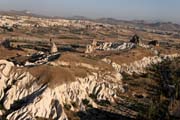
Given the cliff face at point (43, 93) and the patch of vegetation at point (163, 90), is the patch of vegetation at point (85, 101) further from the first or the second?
the patch of vegetation at point (163, 90)

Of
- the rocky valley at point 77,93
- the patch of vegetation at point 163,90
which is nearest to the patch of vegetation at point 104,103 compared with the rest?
the rocky valley at point 77,93

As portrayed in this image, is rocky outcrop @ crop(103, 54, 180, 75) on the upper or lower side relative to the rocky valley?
lower

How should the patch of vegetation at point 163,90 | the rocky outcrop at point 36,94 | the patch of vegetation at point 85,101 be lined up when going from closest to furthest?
the rocky outcrop at point 36,94
the patch of vegetation at point 163,90
the patch of vegetation at point 85,101

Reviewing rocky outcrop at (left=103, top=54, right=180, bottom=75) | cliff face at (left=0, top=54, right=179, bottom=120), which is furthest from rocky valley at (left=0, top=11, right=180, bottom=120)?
rocky outcrop at (left=103, top=54, right=180, bottom=75)

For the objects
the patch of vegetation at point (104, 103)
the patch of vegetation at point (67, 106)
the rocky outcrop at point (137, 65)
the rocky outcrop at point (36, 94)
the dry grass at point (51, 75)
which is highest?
the dry grass at point (51, 75)

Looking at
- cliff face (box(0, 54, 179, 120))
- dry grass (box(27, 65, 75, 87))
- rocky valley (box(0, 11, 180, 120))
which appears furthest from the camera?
dry grass (box(27, 65, 75, 87))

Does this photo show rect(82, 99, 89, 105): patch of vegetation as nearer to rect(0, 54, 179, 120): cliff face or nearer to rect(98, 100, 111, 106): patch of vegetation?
rect(0, 54, 179, 120): cliff face

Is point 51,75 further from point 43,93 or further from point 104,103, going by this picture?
point 104,103

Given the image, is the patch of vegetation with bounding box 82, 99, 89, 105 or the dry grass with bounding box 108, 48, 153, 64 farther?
the dry grass with bounding box 108, 48, 153, 64

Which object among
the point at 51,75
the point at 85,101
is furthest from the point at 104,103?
the point at 51,75
